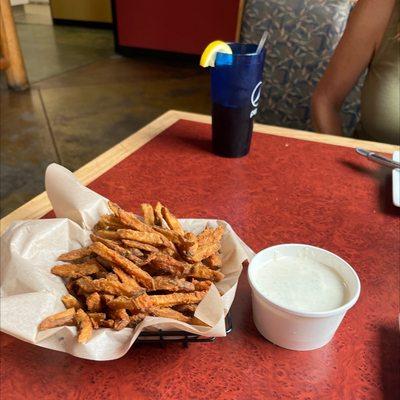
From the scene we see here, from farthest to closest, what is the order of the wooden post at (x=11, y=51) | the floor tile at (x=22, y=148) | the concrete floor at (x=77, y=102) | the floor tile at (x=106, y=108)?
the wooden post at (x=11, y=51) < the floor tile at (x=106, y=108) < the concrete floor at (x=77, y=102) < the floor tile at (x=22, y=148)

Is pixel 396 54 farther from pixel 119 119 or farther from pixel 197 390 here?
pixel 119 119

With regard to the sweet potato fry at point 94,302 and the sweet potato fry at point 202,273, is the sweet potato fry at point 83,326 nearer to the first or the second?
the sweet potato fry at point 94,302

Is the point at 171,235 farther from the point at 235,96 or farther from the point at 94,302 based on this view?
the point at 235,96

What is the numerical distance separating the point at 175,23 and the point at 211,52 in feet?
15.9

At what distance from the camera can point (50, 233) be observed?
0.69 metres

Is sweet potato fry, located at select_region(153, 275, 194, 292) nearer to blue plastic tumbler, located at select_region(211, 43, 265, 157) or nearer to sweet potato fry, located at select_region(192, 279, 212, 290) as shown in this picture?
sweet potato fry, located at select_region(192, 279, 212, 290)

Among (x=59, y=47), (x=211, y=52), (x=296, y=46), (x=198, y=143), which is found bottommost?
(x=59, y=47)

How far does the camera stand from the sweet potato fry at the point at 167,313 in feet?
1.86

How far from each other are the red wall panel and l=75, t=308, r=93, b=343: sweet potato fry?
5.12 meters

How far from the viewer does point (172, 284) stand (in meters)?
0.61

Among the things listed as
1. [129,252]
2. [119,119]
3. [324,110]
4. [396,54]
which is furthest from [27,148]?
[129,252]

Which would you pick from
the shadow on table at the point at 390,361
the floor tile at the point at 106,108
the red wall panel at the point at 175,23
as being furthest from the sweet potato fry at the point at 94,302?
the red wall panel at the point at 175,23

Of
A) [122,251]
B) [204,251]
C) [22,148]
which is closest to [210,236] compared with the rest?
[204,251]

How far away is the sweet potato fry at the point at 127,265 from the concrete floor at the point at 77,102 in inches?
88.7
